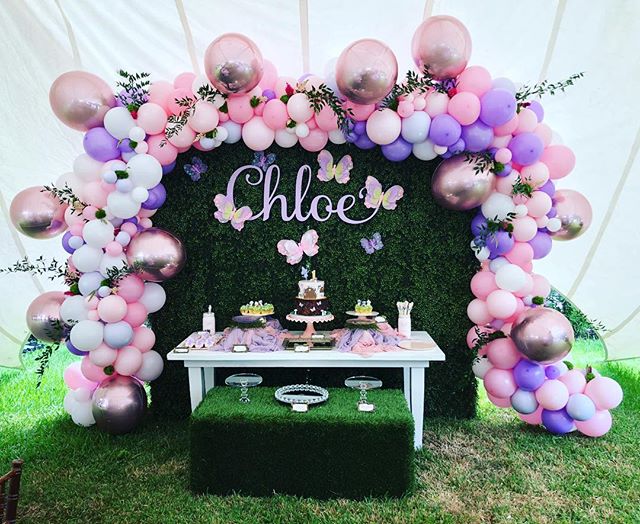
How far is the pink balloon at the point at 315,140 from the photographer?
12.4ft

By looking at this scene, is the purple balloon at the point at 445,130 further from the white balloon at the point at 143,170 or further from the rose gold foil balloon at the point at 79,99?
the rose gold foil balloon at the point at 79,99

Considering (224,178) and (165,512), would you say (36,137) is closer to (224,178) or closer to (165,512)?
(224,178)

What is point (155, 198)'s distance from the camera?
3.85 m

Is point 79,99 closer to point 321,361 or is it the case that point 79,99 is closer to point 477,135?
point 321,361

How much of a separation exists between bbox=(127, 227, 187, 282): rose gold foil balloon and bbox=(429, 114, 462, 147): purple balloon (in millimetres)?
1901

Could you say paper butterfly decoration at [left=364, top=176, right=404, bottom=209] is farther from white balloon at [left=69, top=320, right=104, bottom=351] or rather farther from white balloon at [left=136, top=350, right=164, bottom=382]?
white balloon at [left=69, top=320, right=104, bottom=351]

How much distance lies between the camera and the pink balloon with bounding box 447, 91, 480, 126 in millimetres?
3535

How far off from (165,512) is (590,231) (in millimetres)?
3984

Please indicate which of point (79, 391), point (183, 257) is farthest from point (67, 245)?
point (79, 391)

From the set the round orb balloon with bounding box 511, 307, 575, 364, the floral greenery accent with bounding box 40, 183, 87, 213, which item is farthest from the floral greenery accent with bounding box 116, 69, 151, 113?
the round orb balloon with bounding box 511, 307, 575, 364

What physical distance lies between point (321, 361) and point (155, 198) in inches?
63.4

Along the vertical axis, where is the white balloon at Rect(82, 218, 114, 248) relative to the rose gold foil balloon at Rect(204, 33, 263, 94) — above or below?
below

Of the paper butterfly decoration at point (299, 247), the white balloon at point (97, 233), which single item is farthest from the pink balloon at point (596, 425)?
the white balloon at point (97, 233)

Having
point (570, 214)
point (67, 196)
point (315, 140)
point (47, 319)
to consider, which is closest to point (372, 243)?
point (315, 140)
